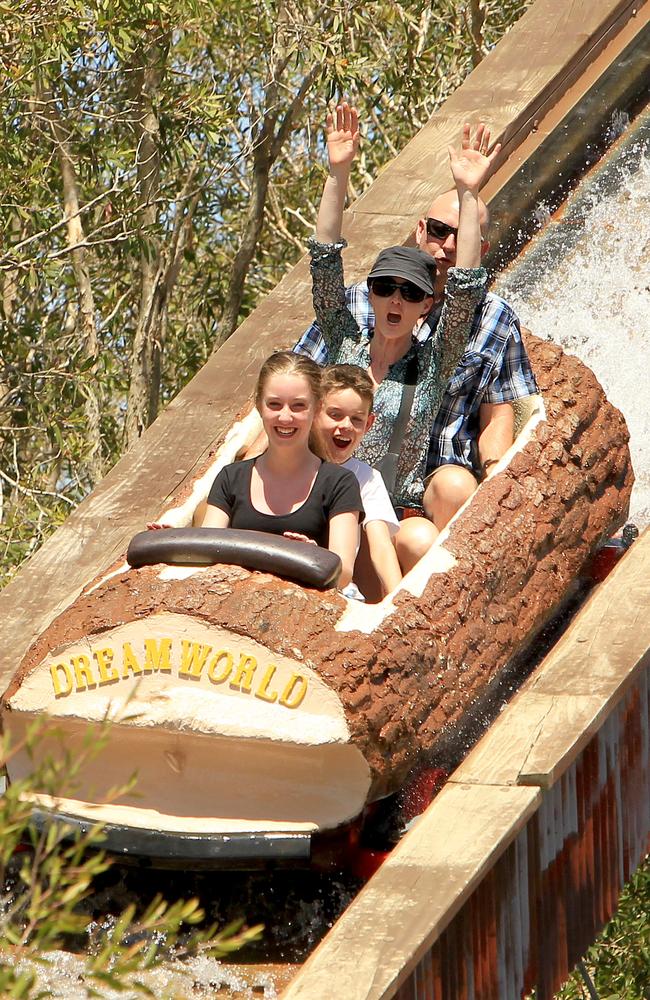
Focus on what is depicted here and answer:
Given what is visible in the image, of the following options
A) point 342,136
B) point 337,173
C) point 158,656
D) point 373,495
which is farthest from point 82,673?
point 342,136

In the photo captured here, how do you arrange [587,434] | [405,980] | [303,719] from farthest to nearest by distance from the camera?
[587,434]
[303,719]
[405,980]

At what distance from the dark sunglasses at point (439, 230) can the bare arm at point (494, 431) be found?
51cm

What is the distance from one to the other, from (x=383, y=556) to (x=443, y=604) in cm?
29

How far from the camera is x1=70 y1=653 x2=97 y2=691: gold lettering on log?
3463 millimetres

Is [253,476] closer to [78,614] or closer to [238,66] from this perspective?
[78,614]

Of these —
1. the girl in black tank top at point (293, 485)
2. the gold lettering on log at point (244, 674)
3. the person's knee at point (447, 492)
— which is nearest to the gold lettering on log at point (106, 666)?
the gold lettering on log at point (244, 674)

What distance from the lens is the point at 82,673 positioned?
137 inches

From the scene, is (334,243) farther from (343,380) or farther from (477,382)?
(343,380)

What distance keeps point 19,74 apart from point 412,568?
3.01 metres

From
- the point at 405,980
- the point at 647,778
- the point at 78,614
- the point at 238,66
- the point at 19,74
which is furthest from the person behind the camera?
the point at 238,66

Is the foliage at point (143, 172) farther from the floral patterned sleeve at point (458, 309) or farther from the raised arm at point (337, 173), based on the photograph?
the floral patterned sleeve at point (458, 309)

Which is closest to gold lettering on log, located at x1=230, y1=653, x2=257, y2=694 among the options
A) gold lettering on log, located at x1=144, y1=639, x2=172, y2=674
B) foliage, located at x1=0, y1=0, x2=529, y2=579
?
gold lettering on log, located at x1=144, y1=639, x2=172, y2=674

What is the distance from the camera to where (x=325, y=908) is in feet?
11.5

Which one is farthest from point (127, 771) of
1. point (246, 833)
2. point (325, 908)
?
point (325, 908)
